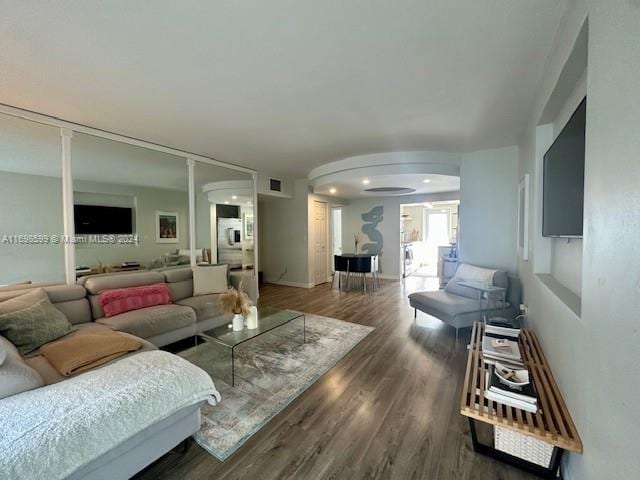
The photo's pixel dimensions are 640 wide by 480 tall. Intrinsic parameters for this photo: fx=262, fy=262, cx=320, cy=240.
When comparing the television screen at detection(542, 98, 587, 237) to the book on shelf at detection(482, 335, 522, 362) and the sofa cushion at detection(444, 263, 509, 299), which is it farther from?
the sofa cushion at detection(444, 263, 509, 299)

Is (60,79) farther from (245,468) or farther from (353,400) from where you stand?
(353,400)

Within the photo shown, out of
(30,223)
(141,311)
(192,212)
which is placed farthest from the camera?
(192,212)

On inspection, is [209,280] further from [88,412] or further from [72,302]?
[88,412]

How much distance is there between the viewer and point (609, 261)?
0.92 meters

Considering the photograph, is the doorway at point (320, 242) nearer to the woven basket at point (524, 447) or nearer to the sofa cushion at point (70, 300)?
the sofa cushion at point (70, 300)

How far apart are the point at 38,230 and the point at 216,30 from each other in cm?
297

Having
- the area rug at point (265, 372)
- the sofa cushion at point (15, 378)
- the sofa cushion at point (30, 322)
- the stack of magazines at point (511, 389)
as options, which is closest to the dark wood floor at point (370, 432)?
the area rug at point (265, 372)

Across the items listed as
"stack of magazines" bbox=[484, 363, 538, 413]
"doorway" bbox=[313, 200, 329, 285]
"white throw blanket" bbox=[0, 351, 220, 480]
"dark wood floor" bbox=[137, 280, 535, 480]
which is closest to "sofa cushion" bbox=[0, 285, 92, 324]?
"white throw blanket" bbox=[0, 351, 220, 480]

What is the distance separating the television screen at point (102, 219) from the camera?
3.12m

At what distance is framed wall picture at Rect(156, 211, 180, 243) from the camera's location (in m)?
3.85

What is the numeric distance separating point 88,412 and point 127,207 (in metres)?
3.13

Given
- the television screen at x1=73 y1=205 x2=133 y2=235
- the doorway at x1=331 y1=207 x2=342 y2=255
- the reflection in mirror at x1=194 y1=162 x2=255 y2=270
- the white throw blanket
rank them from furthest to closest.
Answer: the doorway at x1=331 y1=207 x2=342 y2=255 → the reflection in mirror at x1=194 y1=162 x2=255 y2=270 → the television screen at x1=73 y1=205 x2=133 y2=235 → the white throw blanket

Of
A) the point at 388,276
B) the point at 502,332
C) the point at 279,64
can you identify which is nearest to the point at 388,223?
the point at 388,276

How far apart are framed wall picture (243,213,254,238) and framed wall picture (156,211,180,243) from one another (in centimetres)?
149
